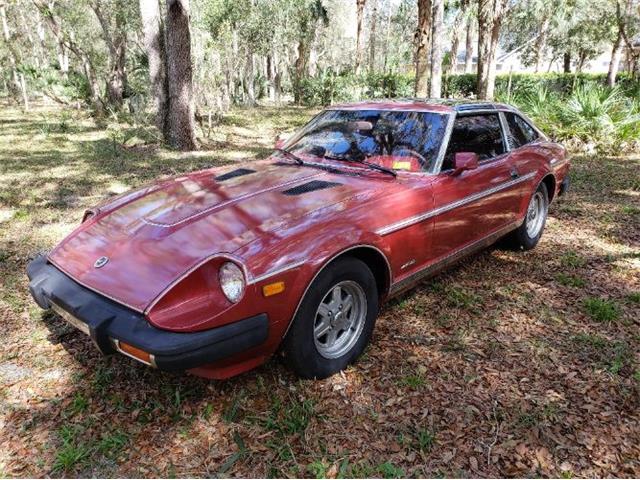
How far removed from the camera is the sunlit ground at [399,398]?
97.7 inches

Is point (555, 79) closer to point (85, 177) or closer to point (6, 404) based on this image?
point (85, 177)

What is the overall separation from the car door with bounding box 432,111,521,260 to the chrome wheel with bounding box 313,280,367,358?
88cm

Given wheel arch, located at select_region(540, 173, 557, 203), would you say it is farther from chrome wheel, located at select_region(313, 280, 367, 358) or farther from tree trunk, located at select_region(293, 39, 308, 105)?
tree trunk, located at select_region(293, 39, 308, 105)

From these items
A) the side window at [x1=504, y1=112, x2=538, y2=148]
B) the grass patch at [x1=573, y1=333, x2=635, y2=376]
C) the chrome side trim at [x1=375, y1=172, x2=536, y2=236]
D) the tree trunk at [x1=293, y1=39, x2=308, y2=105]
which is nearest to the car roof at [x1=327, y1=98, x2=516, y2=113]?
the side window at [x1=504, y1=112, x2=538, y2=148]

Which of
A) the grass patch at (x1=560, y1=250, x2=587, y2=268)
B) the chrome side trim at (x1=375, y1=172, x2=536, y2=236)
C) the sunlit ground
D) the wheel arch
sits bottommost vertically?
the sunlit ground

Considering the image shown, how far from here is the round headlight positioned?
2426 mm

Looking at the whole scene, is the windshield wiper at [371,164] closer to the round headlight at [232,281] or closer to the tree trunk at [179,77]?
the round headlight at [232,281]

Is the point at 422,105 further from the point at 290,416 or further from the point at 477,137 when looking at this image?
the point at 290,416

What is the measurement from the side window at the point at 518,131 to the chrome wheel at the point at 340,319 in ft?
8.59

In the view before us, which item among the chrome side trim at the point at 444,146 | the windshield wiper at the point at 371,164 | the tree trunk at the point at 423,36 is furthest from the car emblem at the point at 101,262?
the tree trunk at the point at 423,36

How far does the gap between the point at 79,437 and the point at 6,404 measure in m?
0.61

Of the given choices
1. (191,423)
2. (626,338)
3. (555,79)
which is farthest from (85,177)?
(555,79)

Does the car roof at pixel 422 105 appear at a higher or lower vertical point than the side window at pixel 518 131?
higher

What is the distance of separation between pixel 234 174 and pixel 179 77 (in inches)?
296
